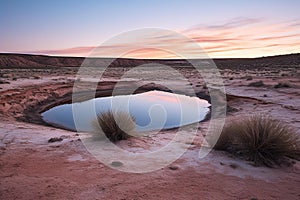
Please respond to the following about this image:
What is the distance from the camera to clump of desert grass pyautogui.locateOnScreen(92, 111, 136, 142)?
6.46 meters

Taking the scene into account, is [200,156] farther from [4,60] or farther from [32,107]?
[4,60]

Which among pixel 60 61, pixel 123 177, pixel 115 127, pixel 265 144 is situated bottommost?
pixel 123 177

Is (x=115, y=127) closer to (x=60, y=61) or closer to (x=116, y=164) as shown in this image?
(x=116, y=164)

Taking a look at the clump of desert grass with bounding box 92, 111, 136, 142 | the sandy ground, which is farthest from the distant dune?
the sandy ground

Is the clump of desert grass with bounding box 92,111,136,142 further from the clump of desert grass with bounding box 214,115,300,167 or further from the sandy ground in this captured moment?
the clump of desert grass with bounding box 214,115,300,167

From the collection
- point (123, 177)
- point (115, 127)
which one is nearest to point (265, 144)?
point (123, 177)

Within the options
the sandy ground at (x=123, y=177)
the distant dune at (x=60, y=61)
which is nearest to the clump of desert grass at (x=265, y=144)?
the sandy ground at (x=123, y=177)

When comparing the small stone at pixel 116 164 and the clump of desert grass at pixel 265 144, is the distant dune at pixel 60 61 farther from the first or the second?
the small stone at pixel 116 164

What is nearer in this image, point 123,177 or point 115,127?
point 123,177

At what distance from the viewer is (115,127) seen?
649cm

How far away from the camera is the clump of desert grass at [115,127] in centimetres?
646

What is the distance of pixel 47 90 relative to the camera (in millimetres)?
18469

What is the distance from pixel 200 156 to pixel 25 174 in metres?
3.37

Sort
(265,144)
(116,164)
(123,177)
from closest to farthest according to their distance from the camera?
(123,177)
(116,164)
(265,144)
